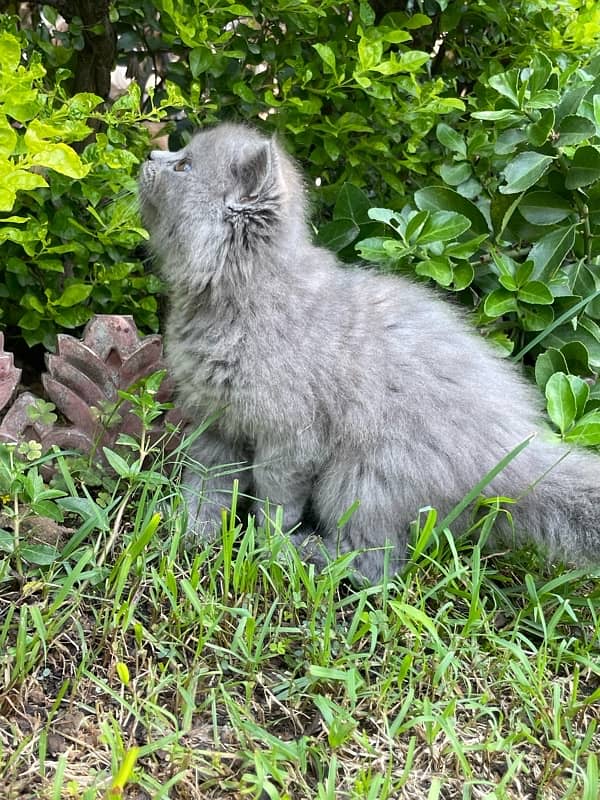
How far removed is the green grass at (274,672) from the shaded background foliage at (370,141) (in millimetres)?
718

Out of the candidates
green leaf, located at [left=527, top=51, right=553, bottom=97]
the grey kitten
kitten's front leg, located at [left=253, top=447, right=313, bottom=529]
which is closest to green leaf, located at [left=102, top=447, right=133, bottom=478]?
the grey kitten

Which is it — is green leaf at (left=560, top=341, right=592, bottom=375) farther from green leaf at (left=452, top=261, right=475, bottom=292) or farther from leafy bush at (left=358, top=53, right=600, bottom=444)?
green leaf at (left=452, top=261, right=475, bottom=292)

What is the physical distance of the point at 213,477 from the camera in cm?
260

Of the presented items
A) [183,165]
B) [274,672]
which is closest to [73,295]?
[183,165]

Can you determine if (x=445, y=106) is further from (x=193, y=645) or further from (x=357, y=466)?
(x=193, y=645)

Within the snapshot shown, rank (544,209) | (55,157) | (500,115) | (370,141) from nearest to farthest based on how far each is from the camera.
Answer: (55,157)
(500,115)
(544,209)
(370,141)

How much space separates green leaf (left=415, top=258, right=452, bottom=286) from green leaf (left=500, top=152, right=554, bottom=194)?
0.31 m

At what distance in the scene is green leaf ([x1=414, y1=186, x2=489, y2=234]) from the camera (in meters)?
2.99

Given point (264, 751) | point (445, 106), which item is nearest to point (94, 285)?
point (445, 106)

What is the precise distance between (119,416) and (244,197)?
0.81 meters

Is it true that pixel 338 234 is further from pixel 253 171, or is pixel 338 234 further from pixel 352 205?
pixel 253 171

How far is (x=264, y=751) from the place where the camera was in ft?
6.01

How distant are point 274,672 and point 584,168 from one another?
6.36 ft

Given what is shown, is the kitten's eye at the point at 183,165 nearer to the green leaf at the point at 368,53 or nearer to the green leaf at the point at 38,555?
the green leaf at the point at 368,53
